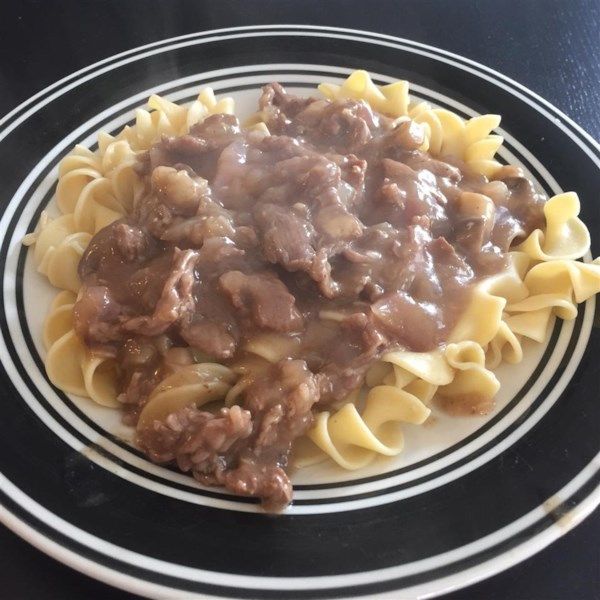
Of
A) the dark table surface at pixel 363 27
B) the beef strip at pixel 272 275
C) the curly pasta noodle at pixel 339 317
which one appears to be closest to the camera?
the beef strip at pixel 272 275

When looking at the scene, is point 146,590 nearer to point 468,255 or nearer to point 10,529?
point 10,529

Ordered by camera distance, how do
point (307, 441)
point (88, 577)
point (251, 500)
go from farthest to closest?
point (307, 441), point (251, 500), point (88, 577)

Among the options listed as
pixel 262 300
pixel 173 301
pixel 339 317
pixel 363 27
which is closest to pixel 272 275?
pixel 262 300

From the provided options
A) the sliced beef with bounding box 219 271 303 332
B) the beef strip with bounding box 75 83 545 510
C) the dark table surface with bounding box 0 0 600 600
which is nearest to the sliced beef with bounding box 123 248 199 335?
the beef strip with bounding box 75 83 545 510

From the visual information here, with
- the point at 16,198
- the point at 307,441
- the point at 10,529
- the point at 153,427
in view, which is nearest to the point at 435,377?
the point at 307,441

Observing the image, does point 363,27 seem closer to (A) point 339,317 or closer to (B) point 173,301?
(A) point 339,317

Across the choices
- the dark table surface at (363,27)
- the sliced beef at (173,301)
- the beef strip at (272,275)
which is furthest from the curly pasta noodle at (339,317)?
the dark table surface at (363,27)

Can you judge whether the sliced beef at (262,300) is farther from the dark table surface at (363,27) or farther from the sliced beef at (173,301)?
the dark table surface at (363,27)
